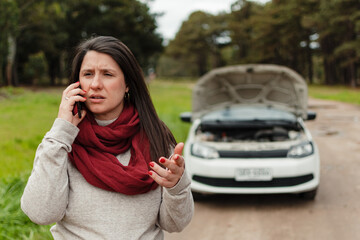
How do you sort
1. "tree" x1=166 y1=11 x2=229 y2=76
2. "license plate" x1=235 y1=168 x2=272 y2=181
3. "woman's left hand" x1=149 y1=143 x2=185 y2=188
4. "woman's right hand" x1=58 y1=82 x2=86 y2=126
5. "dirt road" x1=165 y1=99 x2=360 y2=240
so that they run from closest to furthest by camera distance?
"woman's left hand" x1=149 y1=143 x2=185 y2=188 → "woman's right hand" x1=58 y1=82 x2=86 y2=126 → "dirt road" x1=165 y1=99 x2=360 y2=240 → "license plate" x1=235 y1=168 x2=272 y2=181 → "tree" x1=166 y1=11 x2=229 y2=76

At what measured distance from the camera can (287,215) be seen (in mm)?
5117

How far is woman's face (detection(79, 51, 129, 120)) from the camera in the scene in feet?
5.39

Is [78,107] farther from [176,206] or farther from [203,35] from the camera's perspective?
[203,35]

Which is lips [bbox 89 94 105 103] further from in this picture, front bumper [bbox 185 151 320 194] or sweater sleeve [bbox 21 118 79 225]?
front bumper [bbox 185 151 320 194]

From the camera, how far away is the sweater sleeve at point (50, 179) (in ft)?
4.81

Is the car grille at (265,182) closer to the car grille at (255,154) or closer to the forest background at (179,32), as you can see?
the car grille at (255,154)

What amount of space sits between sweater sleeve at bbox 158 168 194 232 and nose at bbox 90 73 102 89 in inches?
19.7

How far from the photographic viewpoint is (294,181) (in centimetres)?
541

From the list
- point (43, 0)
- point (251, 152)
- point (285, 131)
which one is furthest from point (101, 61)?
point (43, 0)

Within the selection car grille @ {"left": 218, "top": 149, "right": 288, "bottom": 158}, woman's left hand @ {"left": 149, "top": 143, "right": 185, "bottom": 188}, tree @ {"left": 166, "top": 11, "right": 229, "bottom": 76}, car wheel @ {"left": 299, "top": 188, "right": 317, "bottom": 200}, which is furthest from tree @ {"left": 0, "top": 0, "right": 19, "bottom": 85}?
tree @ {"left": 166, "top": 11, "right": 229, "bottom": 76}

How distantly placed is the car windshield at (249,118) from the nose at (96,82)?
4536mm

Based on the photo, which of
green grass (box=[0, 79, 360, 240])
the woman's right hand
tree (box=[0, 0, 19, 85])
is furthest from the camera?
tree (box=[0, 0, 19, 85])

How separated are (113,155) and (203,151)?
160 inches

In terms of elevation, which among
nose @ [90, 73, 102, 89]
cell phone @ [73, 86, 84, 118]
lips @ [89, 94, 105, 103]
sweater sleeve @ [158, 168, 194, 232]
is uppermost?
nose @ [90, 73, 102, 89]
